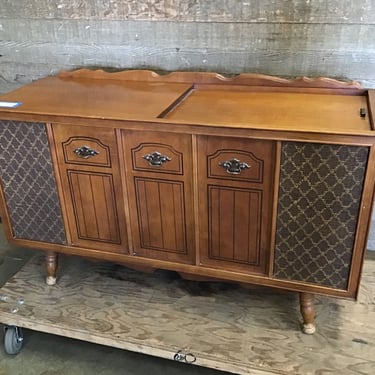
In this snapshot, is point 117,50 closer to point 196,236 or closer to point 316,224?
point 196,236

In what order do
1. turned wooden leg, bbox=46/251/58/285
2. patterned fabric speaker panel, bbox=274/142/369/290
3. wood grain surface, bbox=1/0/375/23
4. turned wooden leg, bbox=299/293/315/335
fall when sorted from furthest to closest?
turned wooden leg, bbox=46/251/58/285 < wood grain surface, bbox=1/0/375/23 < turned wooden leg, bbox=299/293/315/335 < patterned fabric speaker panel, bbox=274/142/369/290

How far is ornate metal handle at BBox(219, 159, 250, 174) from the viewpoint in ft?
4.58

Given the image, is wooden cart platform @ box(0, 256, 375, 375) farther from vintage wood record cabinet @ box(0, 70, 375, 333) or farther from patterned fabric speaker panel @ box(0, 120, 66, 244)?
patterned fabric speaker panel @ box(0, 120, 66, 244)

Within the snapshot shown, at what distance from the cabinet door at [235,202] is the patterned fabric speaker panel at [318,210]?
0.05 m

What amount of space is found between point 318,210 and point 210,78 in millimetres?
683

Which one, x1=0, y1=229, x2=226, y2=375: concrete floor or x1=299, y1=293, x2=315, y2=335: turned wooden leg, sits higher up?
x1=299, y1=293, x2=315, y2=335: turned wooden leg

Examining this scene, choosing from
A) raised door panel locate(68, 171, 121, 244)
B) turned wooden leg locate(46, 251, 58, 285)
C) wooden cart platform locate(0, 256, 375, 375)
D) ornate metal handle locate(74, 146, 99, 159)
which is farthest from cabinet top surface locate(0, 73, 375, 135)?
wooden cart platform locate(0, 256, 375, 375)

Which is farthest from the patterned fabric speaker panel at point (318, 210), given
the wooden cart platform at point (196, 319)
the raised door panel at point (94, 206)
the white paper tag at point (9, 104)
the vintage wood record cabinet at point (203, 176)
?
the white paper tag at point (9, 104)

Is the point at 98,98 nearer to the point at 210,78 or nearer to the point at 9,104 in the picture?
the point at 9,104

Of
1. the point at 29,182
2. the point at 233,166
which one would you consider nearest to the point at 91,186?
the point at 29,182

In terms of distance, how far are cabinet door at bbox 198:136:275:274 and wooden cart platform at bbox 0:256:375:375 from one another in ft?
0.76

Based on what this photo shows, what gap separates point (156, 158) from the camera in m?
1.48

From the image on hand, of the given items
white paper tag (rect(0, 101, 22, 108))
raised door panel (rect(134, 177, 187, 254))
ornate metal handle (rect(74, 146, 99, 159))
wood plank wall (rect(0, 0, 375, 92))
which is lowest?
raised door panel (rect(134, 177, 187, 254))

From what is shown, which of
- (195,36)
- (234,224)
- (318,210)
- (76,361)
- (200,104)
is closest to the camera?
(318,210)
